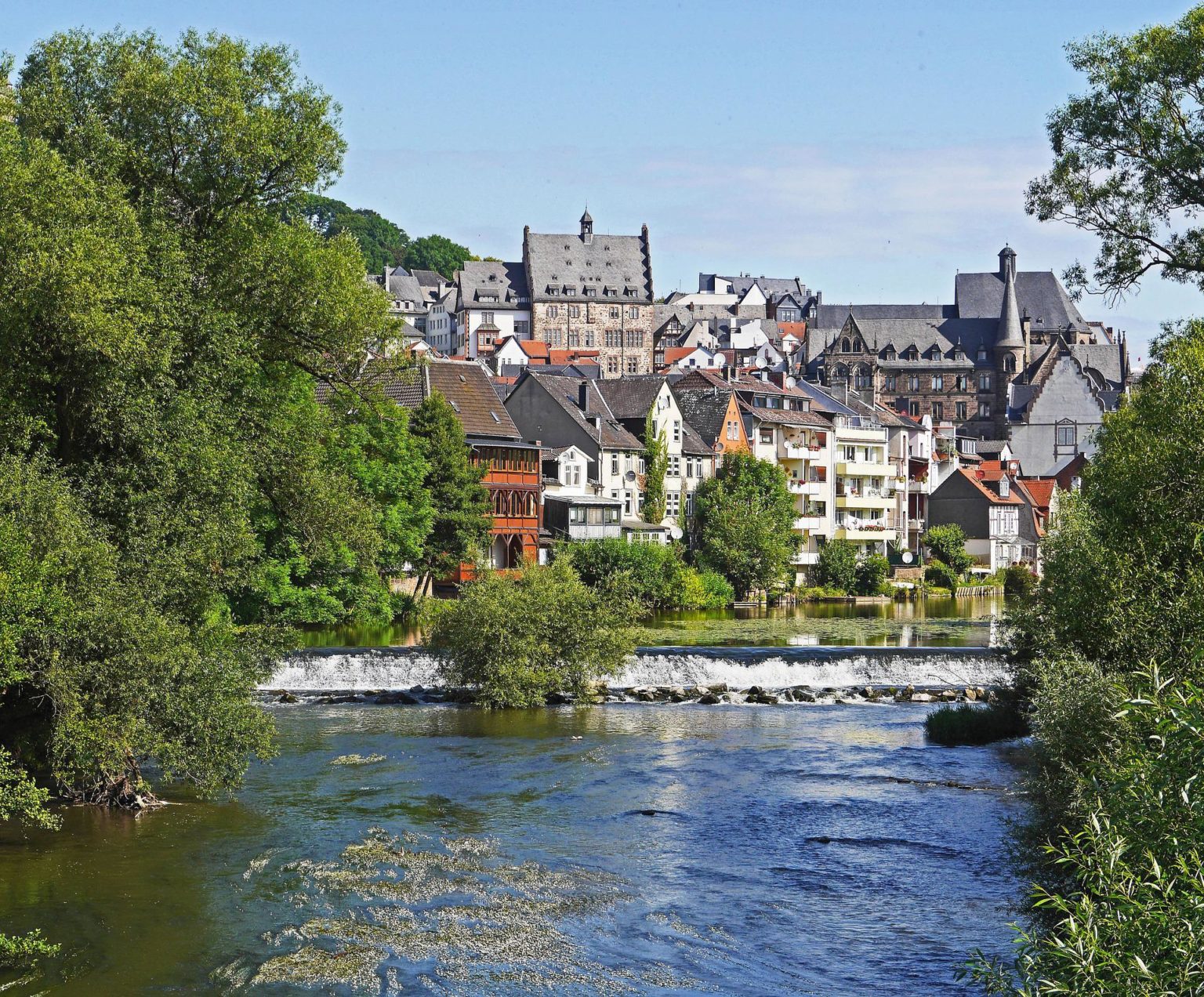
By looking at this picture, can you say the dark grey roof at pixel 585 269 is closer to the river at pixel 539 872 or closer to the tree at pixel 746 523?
the tree at pixel 746 523

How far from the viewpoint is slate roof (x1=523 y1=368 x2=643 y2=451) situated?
8162cm

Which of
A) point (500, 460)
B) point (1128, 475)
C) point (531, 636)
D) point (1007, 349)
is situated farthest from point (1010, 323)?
point (1128, 475)

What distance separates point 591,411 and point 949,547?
28.9 meters

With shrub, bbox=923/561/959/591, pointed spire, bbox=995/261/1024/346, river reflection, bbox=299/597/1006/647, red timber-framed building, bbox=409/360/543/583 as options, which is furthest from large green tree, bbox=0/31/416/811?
pointed spire, bbox=995/261/1024/346

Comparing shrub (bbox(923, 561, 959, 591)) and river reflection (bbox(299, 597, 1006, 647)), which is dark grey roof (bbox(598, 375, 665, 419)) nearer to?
river reflection (bbox(299, 597, 1006, 647))

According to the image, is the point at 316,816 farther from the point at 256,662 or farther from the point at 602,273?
the point at 602,273

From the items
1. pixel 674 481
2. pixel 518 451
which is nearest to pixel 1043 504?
pixel 674 481

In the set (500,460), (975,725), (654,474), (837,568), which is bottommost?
(975,725)

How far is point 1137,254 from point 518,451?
166ft

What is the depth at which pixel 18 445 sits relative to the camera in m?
22.6

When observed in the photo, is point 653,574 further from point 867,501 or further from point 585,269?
point 585,269

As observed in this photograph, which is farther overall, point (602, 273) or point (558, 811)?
point (602, 273)

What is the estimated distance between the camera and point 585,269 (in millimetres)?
171000

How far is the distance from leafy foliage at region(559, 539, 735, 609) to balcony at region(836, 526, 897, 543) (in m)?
22.1
